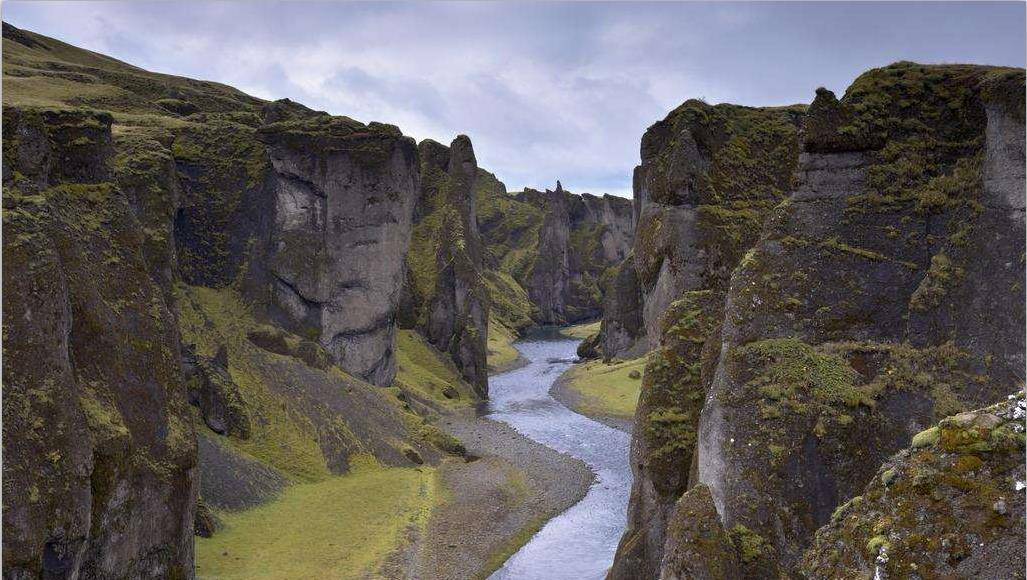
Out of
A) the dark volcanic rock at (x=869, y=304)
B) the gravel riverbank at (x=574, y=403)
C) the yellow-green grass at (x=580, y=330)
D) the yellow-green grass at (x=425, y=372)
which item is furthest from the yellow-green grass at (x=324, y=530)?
the yellow-green grass at (x=580, y=330)

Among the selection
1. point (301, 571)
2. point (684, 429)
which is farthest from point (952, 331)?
point (301, 571)

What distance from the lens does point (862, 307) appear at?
54.4ft

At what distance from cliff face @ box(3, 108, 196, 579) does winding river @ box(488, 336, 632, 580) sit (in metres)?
17.6

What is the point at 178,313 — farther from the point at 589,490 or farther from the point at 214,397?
the point at 589,490

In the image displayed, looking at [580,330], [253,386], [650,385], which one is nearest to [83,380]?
[650,385]

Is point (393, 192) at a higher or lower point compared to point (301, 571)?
higher

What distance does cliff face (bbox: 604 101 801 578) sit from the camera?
71.7 ft

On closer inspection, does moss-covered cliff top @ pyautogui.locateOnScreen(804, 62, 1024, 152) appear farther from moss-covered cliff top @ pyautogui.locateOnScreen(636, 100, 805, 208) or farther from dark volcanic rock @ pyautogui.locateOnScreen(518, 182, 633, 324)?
dark volcanic rock @ pyautogui.locateOnScreen(518, 182, 633, 324)

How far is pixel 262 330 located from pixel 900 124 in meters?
51.8

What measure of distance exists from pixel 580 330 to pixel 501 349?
45254 mm

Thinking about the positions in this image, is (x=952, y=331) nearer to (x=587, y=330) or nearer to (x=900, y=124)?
(x=900, y=124)

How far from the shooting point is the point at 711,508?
15398 mm

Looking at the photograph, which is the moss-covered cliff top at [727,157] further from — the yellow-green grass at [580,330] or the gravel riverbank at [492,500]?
the yellow-green grass at [580,330]

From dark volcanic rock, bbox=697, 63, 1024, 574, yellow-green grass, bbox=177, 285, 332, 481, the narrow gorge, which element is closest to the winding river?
the narrow gorge
